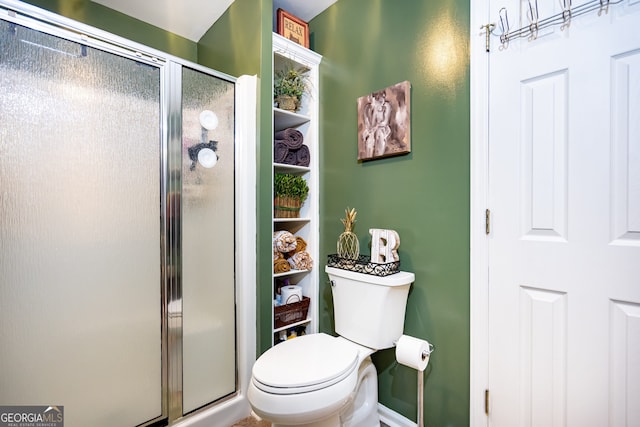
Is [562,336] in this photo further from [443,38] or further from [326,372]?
[443,38]

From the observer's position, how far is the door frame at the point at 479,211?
1.24 metres

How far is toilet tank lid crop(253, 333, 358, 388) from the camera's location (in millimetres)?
1109

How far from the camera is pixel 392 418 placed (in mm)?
1545

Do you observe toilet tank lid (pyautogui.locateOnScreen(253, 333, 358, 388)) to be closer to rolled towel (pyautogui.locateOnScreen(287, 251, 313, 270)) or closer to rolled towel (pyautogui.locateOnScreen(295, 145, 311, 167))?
rolled towel (pyautogui.locateOnScreen(287, 251, 313, 270))

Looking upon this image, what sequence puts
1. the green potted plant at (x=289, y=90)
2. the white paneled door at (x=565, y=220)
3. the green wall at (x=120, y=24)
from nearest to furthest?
the white paneled door at (x=565, y=220) < the green wall at (x=120, y=24) < the green potted plant at (x=289, y=90)

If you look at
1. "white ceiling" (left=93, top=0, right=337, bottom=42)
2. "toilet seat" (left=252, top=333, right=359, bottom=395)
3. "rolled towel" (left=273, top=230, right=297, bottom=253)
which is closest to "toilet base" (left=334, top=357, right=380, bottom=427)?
"toilet seat" (left=252, top=333, right=359, bottom=395)

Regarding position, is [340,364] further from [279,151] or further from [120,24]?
[120,24]

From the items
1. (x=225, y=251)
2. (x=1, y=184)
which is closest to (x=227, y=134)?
(x=225, y=251)

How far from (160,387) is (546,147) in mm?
1920

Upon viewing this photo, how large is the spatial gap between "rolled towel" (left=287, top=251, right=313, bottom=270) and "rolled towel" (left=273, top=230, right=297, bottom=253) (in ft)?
0.21

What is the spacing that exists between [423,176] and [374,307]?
669mm

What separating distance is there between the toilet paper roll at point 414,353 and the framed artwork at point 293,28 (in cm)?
184

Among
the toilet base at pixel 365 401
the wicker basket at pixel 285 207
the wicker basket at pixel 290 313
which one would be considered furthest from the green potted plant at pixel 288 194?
the toilet base at pixel 365 401

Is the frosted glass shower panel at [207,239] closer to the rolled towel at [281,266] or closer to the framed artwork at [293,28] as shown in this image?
the rolled towel at [281,266]
